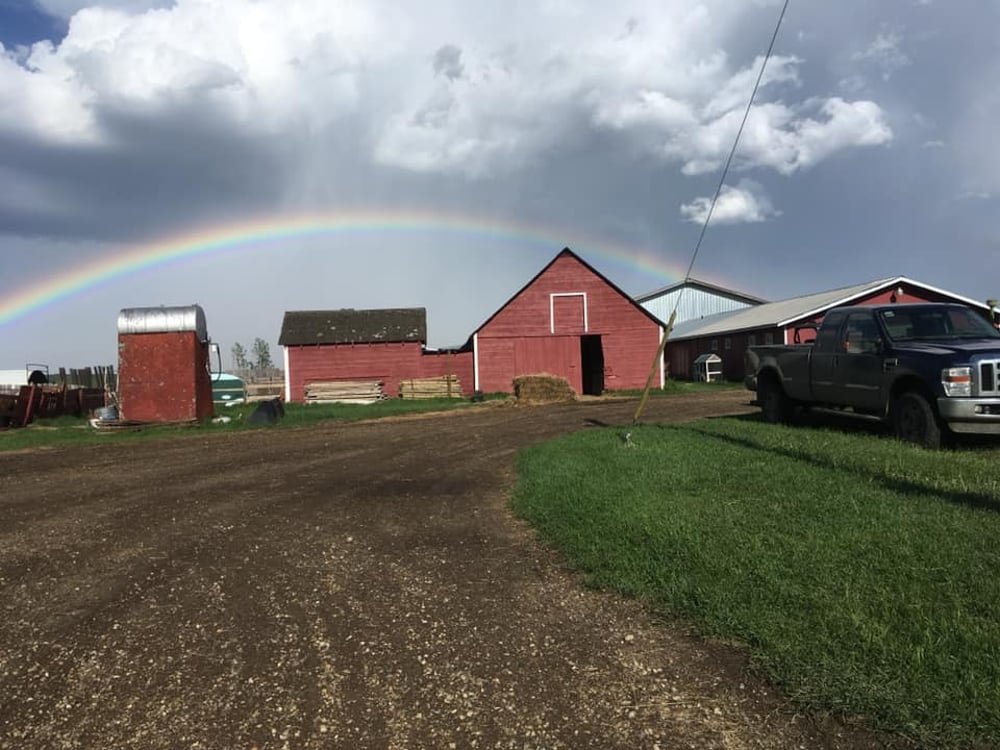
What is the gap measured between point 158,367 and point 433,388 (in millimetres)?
13708

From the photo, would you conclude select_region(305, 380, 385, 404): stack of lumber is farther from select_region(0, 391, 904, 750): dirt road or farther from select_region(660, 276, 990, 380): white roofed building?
select_region(0, 391, 904, 750): dirt road

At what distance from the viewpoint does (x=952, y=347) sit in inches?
355

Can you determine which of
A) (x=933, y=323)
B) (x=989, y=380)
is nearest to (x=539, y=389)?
(x=933, y=323)

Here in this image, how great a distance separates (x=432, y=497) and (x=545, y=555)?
2986 millimetres

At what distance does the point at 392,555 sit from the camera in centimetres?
577

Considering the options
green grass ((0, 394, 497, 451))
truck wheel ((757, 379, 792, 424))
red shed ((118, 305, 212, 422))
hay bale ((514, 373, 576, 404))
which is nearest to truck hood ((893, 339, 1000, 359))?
truck wheel ((757, 379, 792, 424))

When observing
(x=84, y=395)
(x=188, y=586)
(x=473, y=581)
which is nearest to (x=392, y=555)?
(x=473, y=581)

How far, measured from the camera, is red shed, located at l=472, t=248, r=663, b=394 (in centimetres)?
3244

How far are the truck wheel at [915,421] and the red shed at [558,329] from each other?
74.2 ft

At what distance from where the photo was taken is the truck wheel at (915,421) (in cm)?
889

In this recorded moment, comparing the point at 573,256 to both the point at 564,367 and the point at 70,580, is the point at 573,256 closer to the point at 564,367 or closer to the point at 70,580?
the point at 564,367

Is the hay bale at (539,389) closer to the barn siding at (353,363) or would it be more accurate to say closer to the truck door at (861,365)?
the barn siding at (353,363)

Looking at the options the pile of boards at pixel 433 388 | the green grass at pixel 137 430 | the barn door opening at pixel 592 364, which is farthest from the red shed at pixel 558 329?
the green grass at pixel 137 430

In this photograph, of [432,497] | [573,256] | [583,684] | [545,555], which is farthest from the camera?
[573,256]
